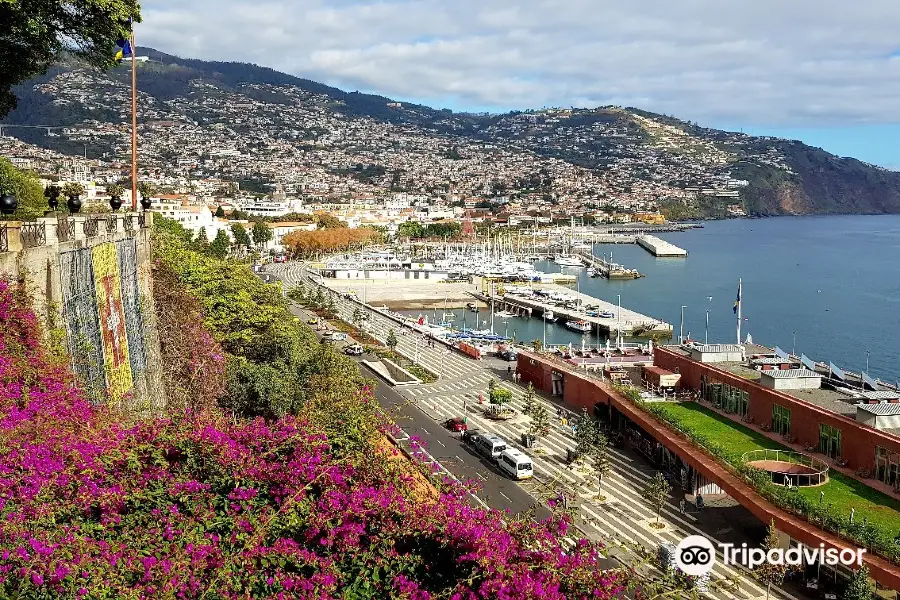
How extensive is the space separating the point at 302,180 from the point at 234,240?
77.8 meters

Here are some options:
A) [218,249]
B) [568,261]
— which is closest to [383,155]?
[568,261]

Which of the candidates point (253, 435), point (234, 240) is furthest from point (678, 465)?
point (234, 240)

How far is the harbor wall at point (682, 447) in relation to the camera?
8.38 metres

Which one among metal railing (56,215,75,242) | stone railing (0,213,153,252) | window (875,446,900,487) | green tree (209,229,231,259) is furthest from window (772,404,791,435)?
green tree (209,229,231,259)

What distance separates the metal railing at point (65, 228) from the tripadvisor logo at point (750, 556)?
760 cm

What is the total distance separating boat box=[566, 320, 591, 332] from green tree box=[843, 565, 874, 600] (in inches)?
1099

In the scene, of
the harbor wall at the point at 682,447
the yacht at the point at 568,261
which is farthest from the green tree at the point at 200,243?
the yacht at the point at 568,261

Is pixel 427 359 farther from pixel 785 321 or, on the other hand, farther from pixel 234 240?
pixel 234 240

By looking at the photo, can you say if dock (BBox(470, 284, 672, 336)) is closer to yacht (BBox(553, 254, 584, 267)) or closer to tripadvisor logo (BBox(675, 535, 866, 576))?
yacht (BBox(553, 254, 584, 267))

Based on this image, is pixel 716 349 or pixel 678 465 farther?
pixel 716 349

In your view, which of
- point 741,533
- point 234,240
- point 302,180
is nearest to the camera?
point 741,533

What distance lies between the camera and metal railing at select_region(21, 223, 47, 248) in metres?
6.81

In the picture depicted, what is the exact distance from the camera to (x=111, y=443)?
552 centimetres

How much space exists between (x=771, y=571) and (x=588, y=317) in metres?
28.9
